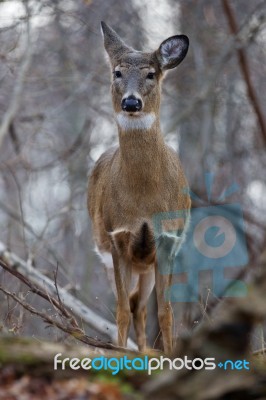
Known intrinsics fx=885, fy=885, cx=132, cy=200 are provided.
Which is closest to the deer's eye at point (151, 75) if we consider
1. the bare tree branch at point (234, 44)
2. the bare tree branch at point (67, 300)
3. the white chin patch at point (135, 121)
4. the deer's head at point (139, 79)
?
the deer's head at point (139, 79)

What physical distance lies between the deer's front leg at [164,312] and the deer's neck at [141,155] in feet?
2.74

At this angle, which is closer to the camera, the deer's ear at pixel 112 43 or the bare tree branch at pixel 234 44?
the deer's ear at pixel 112 43

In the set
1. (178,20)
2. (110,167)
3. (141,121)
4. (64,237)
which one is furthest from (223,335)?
(64,237)

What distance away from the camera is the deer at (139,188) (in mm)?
7609

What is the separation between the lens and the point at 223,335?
289 centimetres

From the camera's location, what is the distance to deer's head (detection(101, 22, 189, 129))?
7.52 meters

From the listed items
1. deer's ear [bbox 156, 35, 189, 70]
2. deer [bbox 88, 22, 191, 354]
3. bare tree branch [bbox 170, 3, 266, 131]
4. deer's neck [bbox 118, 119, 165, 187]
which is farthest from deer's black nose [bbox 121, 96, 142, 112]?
bare tree branch [bbox 170, 3, 266, 131]

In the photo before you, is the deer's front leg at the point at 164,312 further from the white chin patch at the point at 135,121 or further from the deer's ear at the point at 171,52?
the deer's ear at the point at 171,52

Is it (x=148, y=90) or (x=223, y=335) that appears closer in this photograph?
(x=223, y=335)

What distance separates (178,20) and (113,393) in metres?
12.0

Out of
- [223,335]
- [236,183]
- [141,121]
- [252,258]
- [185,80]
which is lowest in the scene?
[223,335]

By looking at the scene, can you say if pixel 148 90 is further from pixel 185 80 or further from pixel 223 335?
pixel 185 80

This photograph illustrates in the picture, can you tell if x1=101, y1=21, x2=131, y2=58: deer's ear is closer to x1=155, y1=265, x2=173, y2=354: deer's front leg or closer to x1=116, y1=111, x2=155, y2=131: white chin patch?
x1=116, y1=111, x2=155, y2=131: white chin patch

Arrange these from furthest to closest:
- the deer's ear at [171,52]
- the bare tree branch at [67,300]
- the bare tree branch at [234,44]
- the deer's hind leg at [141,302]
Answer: the bare tree branch at [234,44] → the bare tree branch at [67,300] → the deer's hind leg at [141,302] → the deer's ear at [171,52]
